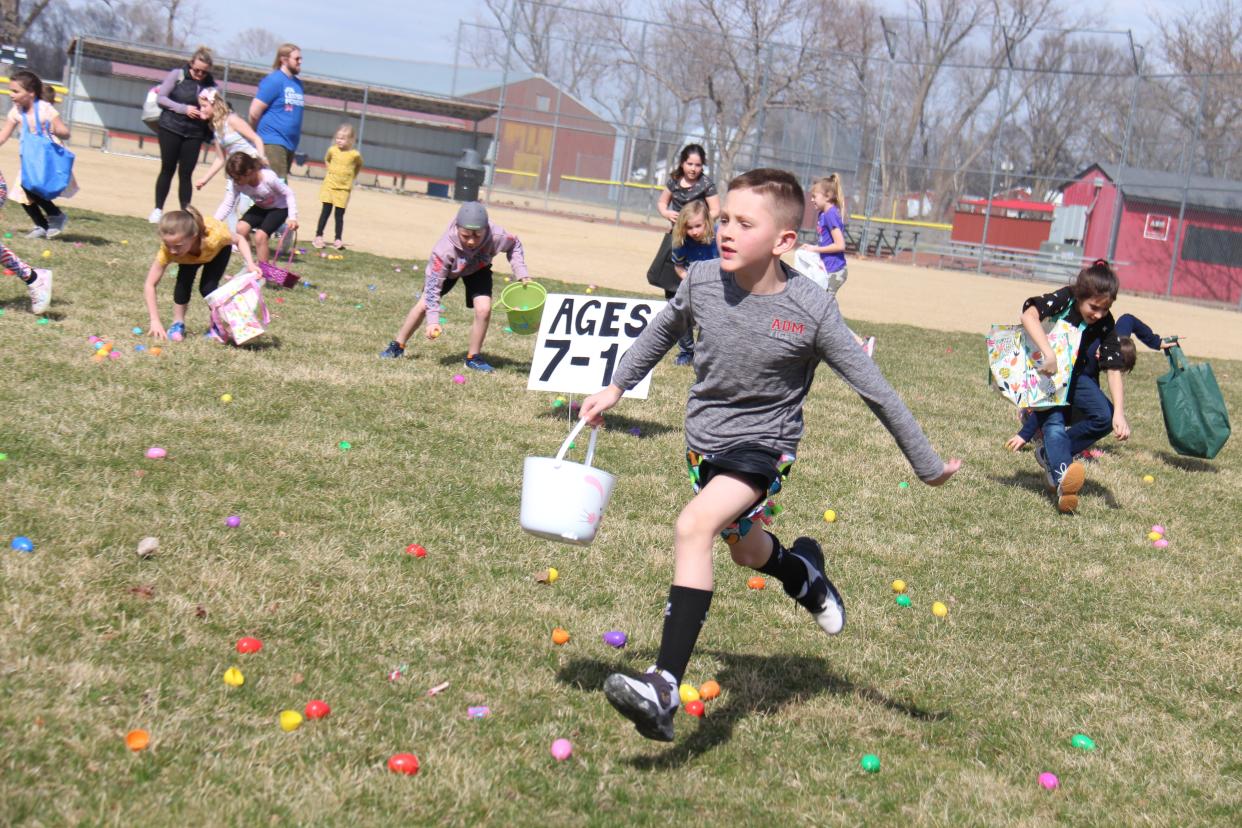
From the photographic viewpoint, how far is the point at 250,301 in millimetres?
8516

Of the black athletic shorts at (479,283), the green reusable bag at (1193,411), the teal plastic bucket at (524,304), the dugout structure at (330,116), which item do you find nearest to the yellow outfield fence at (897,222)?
the dugout structure at (330,116)

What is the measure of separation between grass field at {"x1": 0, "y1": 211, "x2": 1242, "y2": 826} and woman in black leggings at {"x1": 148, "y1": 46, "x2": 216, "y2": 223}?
18.5 ft

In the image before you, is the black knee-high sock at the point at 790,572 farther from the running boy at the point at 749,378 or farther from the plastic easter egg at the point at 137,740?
the plastic easter egg at the point at 137,740

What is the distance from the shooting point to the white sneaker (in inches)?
337

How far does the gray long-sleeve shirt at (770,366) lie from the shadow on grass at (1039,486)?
14.0ft

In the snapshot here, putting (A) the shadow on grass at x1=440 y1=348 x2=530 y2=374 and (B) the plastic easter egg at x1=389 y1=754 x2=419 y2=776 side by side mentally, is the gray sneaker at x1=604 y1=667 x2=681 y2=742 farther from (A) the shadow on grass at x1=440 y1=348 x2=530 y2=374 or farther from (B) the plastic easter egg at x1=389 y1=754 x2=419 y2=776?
(A) the shadow on grass at x1=440 y1=348 x2=530 y2=374

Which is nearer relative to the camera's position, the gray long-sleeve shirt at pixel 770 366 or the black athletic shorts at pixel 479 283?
the gray long-sleeve shirt at pixel 770 366

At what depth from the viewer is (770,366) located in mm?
3875

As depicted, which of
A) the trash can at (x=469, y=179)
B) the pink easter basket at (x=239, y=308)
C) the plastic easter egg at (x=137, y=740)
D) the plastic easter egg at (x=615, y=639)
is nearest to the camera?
the plastic easter egg at (x=137, y=740)

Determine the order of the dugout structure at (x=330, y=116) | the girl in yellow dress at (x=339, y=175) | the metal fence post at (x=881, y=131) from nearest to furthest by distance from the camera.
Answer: the girl in yellow dress at (x=339, y=175), the metal fence post at (x=881, y=131), the dugout structure at (x=330, y=116)

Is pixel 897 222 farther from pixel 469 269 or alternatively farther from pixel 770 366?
pixel 770 366

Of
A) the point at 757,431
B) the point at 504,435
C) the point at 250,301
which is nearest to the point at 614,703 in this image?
the point at 757,431

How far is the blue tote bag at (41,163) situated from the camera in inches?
463

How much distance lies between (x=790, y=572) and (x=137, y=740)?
214 centimetres
